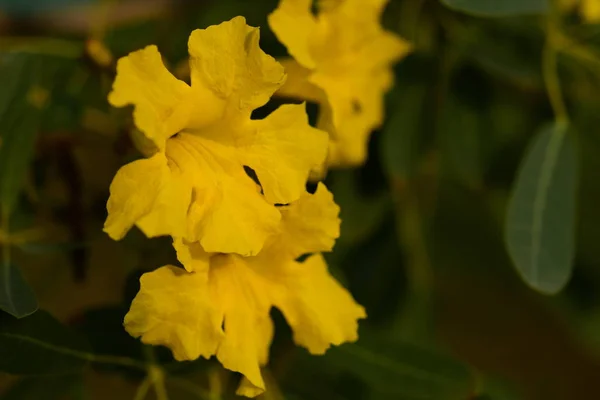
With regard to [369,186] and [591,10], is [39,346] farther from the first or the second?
[591,10]

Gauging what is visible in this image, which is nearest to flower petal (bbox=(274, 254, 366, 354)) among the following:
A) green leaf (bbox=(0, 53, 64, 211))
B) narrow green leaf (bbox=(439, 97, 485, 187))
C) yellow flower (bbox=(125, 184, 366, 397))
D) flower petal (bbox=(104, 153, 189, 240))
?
yellow flower (bbox=(125, 184, 366, 397))

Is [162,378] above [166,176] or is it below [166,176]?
below

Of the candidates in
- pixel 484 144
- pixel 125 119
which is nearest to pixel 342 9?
pixel 125 119

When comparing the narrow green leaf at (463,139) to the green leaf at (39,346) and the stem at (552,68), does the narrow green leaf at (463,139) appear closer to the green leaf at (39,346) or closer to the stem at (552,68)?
the stem at (552,68)

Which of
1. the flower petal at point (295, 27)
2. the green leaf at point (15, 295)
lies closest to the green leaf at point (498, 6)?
the flower petal at point (295, 27)

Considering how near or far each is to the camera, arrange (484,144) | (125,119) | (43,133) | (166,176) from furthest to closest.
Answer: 1. (484,144)
2. (43,133)
3. (125,119)
4. (166,176)

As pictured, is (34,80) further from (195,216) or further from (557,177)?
(557,177)

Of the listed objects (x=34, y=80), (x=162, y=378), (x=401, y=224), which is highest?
(x=34, y=80)

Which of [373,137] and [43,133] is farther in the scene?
[373,137]
